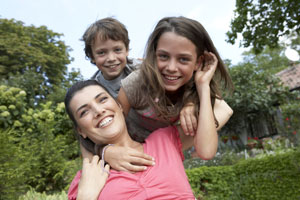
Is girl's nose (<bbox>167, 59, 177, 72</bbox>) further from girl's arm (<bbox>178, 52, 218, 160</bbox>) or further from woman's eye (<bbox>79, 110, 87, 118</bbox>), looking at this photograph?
woman's eye (<bbox>79, 110, 87, 118</bbox>)

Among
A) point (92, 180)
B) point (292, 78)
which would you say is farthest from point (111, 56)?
point (292, 78)

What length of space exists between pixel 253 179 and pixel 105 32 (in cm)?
560

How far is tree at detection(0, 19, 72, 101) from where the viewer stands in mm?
19484

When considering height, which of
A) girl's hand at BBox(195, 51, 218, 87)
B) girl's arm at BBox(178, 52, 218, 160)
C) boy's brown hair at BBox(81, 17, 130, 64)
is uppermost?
boy's brown hair at BBox(81, 17, 130, 64)

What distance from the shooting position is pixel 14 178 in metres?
4.80

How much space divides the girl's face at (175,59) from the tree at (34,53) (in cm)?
1675

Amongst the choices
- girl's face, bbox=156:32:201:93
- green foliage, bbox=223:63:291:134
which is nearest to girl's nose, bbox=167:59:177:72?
girl's face, bbox=156:32:201:93

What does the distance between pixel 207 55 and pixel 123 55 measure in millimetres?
935

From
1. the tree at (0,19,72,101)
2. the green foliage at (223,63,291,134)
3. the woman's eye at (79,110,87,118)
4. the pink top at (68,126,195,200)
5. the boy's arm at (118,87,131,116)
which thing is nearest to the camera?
the pink top at (68,126,195,200)

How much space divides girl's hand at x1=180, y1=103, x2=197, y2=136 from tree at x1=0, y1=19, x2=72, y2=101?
663 inches

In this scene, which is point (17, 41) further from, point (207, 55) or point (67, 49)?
point (207, 55)

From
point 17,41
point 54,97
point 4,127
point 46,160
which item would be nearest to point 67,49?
point 17,41

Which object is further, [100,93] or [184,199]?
[100,93]

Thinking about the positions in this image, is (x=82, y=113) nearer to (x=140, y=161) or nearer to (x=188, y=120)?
(x=140, y=161)
